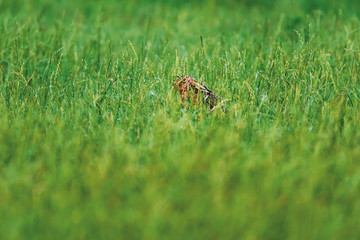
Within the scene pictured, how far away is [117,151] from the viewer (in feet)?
8.25

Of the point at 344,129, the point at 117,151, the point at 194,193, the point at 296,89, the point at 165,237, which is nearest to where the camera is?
the point at 165,237

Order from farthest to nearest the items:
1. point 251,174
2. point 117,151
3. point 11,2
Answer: point 11,2, point 117,151, point 251,174

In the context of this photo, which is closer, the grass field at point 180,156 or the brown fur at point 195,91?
the grass field at point 180,156

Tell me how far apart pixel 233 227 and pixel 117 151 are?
806 millimetres

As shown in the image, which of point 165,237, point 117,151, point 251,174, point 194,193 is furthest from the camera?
point 117,151

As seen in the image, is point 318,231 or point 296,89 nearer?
point 318,231

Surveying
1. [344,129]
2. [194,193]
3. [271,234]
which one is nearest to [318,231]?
[271,234]

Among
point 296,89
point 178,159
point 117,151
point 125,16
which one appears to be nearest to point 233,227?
point 178,159

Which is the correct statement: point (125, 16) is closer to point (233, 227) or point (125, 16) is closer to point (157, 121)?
point (157, 121)

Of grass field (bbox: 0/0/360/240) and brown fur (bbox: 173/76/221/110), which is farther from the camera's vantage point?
brown fur (bbox: 173/76/221/110)

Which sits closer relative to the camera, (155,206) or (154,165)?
(155,206)

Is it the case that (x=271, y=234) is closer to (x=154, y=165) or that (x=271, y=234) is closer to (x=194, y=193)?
(x=194, y=193)

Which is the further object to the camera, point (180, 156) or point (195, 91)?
point (195, 91)

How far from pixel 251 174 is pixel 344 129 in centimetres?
76
